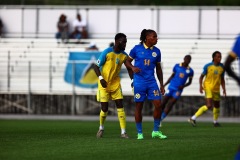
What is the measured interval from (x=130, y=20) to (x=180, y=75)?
1423 cm

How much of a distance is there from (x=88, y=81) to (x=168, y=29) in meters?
6.42

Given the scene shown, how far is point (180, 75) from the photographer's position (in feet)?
85.7

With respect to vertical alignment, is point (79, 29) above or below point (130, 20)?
below

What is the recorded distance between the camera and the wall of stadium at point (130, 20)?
39031 mm

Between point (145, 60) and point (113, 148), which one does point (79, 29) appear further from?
point (113, 148)

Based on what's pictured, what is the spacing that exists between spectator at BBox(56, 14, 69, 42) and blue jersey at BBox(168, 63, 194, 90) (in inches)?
519

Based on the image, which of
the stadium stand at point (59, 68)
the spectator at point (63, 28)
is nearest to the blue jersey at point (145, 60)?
the stadium stand at point (59, 68)

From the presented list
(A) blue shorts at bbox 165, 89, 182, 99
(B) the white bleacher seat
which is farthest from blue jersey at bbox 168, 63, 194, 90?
(B) the white bleacher seat

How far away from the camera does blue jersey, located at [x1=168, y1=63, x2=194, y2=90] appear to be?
26.1m

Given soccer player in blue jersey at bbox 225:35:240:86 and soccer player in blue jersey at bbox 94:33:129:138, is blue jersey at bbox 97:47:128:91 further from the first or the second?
soccer player in blue jersey at bbox 225:35:240:86

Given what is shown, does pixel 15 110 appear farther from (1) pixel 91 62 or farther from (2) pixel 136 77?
Answer: (2) pixel 136 77

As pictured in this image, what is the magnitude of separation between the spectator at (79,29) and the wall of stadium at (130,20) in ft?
2.35

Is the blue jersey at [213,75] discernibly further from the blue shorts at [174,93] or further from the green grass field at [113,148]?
the green grass field at [113,148]

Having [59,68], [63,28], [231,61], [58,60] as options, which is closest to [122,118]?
[231,61]
